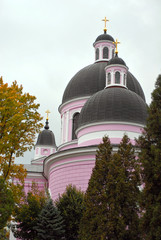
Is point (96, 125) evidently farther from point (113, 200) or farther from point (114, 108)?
point (113, 200)

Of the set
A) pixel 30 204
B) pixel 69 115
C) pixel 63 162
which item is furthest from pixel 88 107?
pixel 30 204

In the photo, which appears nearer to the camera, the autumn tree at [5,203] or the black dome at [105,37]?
the autumn tree at [5,203]

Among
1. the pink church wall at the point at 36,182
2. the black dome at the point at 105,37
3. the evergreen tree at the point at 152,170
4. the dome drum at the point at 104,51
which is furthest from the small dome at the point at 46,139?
the evergreen tree at the point at 152,170

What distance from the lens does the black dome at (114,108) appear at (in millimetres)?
25578

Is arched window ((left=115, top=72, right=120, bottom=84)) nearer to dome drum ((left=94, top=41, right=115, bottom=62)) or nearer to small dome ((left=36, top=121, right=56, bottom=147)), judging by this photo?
dome drum ((left=94, top=41, right=115, bottom=62))

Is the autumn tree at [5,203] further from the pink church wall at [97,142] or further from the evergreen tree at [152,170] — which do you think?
the pink church wall at [97,142]

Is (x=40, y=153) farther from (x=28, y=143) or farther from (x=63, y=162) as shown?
(x=28, y=143)

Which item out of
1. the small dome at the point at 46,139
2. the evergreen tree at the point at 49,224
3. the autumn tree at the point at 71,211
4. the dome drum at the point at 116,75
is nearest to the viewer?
the evergreen tree at the point at 49,224

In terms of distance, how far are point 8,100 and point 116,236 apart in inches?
277

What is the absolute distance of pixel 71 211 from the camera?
19.2 m

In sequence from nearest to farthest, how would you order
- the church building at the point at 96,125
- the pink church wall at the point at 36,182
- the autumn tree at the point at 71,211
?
the autumn tree at the point at 71,211
the church building at the point at 96,125
the pink church wall at the point at 36,182

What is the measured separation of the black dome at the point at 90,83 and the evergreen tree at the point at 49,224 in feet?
48.4

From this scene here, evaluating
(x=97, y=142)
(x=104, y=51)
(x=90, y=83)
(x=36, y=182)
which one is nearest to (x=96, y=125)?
(x=97, y=142)

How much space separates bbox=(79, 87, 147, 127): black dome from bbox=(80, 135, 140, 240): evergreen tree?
347 inches
